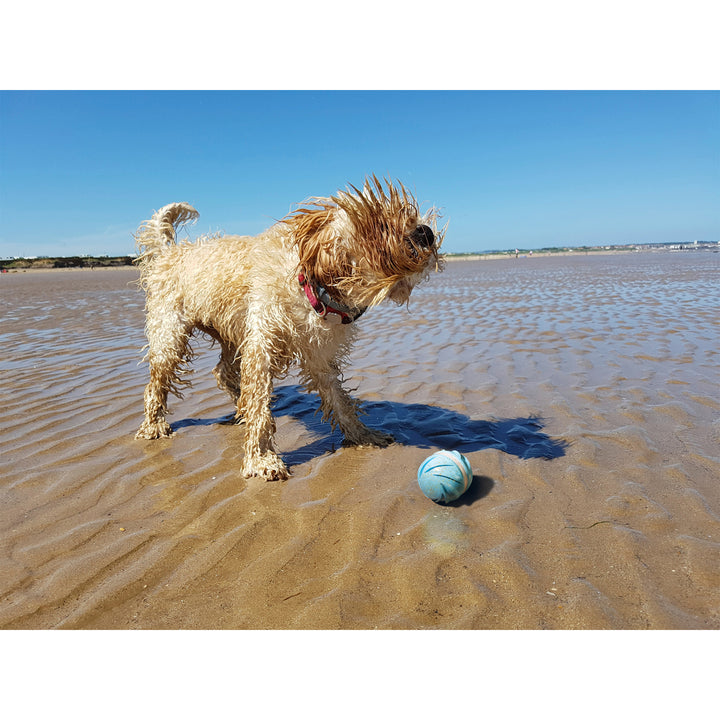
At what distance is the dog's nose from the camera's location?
12.5 ft

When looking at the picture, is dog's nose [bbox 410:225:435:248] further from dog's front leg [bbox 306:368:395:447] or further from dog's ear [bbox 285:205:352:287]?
dog's front leg [bbox 306:368:395:447]

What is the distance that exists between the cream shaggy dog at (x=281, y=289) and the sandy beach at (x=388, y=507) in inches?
24.2

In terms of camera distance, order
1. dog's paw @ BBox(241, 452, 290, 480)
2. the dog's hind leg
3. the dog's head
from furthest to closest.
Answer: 1. the dog's hind leg
2. dog's paw @ BBox(241, 452, 290, 480)
3. the dog's head

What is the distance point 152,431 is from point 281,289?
2571mm

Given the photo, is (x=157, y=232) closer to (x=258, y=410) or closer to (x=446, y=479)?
(x=258, y=410)

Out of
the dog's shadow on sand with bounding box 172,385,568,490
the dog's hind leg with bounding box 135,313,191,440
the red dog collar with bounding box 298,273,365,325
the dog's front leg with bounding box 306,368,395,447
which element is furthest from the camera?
the dog's hind leg with bounding box 135,313,191,440

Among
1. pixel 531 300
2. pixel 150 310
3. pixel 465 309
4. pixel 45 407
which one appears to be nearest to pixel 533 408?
pixel 150 310

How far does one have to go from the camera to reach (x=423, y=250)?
3791mm

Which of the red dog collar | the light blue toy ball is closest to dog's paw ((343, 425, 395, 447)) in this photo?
the light blue toy ball

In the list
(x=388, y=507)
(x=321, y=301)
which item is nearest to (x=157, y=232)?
(x=321, y=301)

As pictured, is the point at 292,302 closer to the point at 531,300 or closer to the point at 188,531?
the point at 188,531

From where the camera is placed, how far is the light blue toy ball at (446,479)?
4.10 meters

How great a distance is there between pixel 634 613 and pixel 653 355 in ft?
22.4

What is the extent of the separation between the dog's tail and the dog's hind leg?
3.05 feet
